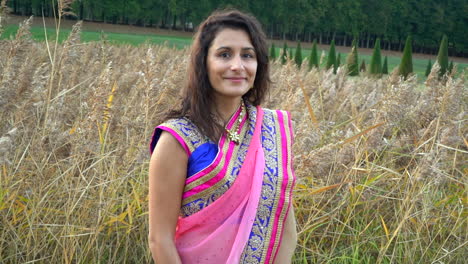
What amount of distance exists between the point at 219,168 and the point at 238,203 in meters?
0.16

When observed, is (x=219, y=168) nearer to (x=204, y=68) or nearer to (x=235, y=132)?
(x=235, y=132)

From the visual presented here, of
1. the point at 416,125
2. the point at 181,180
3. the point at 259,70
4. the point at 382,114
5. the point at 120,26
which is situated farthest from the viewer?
the point at 120,26

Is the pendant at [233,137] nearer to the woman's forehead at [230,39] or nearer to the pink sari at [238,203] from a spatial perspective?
the pink sari at [238,203]

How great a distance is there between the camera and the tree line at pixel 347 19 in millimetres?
45812

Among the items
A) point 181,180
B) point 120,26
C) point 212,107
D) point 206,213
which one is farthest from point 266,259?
point 120,26

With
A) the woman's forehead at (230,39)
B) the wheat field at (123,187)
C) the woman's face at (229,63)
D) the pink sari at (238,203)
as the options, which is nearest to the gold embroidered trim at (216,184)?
the pink sari at (238,203)

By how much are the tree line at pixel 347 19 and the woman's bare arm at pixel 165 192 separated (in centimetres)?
Result: 4353

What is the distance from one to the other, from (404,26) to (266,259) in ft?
168

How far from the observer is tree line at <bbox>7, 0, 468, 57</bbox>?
45.8 m

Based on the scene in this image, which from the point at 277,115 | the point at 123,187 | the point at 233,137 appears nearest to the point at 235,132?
the point at 233,137

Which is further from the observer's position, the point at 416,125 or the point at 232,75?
the point at 416,125

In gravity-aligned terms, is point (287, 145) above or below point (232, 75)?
below

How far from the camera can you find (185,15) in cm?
4609

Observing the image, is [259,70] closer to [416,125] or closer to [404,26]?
[416,125]
